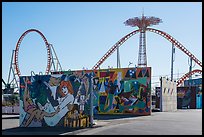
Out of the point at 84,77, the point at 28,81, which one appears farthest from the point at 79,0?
the point at 28,81

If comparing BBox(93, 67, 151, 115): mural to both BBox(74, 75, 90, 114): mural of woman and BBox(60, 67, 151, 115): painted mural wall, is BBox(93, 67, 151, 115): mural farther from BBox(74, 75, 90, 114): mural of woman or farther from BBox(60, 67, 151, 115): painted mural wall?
BBox(74, 75, 90, 114): mural of woman

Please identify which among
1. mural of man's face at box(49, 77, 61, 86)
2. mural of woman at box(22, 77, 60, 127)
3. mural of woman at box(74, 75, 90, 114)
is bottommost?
mural of woman at box(22, 77, 60, 127)

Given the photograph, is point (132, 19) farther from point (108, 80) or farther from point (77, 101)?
point (77, 101)

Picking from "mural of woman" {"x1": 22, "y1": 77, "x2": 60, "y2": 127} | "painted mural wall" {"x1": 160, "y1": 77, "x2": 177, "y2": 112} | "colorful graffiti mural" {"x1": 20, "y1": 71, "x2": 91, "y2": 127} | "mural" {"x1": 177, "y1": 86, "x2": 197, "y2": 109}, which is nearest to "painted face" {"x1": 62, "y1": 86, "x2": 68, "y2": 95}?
"colorful graffiti mural" {"x1": 20, "y1": 71, "x2": 91, "y2": 127}

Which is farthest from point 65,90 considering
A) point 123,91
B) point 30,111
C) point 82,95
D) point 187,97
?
point 187,97

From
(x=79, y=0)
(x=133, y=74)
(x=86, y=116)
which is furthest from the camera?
(x=133, y=74)

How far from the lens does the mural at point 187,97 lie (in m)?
48.3

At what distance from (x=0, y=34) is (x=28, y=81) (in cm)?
690

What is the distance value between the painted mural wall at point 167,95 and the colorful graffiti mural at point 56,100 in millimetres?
18023

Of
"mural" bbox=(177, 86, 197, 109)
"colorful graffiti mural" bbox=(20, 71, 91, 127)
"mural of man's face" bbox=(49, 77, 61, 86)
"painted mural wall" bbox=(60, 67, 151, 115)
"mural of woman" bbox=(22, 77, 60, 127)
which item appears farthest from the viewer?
"mural" bbox=(177, 86, 197, 109)

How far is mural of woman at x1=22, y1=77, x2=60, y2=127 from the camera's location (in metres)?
18.1

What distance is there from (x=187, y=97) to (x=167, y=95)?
13.3 meters

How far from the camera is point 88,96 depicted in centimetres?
1750

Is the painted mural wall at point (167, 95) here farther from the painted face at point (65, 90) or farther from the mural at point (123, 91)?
the painted face at point (65, 90)
